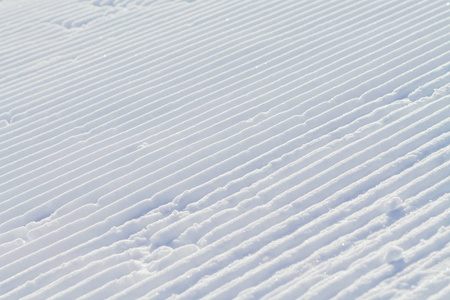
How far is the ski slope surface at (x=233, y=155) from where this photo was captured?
2.66m

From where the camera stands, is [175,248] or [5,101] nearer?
[175,248]

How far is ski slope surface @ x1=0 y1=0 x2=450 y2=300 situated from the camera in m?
2.66

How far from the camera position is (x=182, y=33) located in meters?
5.18

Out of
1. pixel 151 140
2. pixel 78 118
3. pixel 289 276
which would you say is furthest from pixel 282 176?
pixel 78 118

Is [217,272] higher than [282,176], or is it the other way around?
[282,176]

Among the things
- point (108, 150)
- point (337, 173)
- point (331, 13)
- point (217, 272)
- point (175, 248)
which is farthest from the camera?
point (331, 13)

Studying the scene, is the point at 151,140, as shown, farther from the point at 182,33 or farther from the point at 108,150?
the point at 182,33

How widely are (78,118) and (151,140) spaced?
0.77 m

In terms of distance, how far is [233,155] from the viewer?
3480 millimetres

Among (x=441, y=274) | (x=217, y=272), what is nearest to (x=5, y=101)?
(x=217, y=272)

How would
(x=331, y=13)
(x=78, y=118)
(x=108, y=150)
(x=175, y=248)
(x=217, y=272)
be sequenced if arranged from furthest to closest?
(x=331, y=13), (x=78, y=118), (x=108, y=150), (x=175, y=248), (x=217, y=272)

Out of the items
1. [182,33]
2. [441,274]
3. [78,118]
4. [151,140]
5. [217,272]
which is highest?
[182,33]

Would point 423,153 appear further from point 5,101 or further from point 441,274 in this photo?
point 5,101

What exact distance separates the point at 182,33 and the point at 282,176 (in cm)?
249
